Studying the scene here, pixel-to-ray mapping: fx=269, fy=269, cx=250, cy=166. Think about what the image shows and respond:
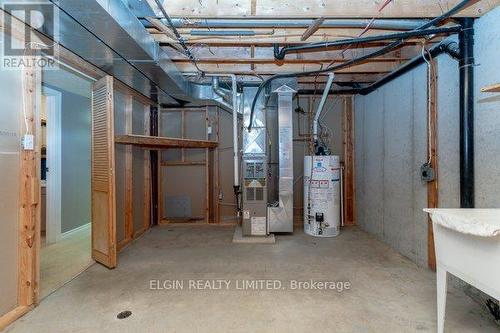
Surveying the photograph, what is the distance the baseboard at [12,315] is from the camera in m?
1.90

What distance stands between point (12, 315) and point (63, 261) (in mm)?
1210

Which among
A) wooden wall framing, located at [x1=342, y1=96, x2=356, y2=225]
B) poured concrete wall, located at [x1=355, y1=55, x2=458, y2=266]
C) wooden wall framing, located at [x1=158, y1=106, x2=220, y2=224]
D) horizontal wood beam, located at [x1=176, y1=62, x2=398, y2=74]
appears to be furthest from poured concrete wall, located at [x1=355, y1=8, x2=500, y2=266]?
wooden wall framing, located at [x1=158, y1=106, x2=220, y2=224]

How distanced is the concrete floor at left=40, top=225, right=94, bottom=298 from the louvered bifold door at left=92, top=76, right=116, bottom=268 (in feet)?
0.79

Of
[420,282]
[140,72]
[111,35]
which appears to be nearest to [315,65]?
[140,72]

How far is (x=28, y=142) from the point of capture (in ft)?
6.77

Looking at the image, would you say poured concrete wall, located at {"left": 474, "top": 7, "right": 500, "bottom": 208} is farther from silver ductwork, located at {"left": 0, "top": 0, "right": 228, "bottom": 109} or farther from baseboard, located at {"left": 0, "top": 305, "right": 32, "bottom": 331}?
baseboard, located at {"left": 0, "top": 305, "right": 32, "bottom": 331}

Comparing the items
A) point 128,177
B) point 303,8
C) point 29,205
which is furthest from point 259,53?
point 29,205

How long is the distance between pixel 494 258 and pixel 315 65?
2927mm

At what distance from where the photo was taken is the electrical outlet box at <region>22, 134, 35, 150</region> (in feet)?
6.74

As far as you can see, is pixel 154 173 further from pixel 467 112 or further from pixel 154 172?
pixel 467 112

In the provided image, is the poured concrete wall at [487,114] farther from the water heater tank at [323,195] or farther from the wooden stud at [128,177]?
the wooden stud at [128,177]

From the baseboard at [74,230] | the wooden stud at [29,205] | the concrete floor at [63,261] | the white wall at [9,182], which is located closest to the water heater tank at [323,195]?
the concrete floor at [63,261]

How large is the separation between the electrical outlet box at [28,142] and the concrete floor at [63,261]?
1281 mm

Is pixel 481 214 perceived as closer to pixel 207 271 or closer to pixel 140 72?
pixel 207 271
